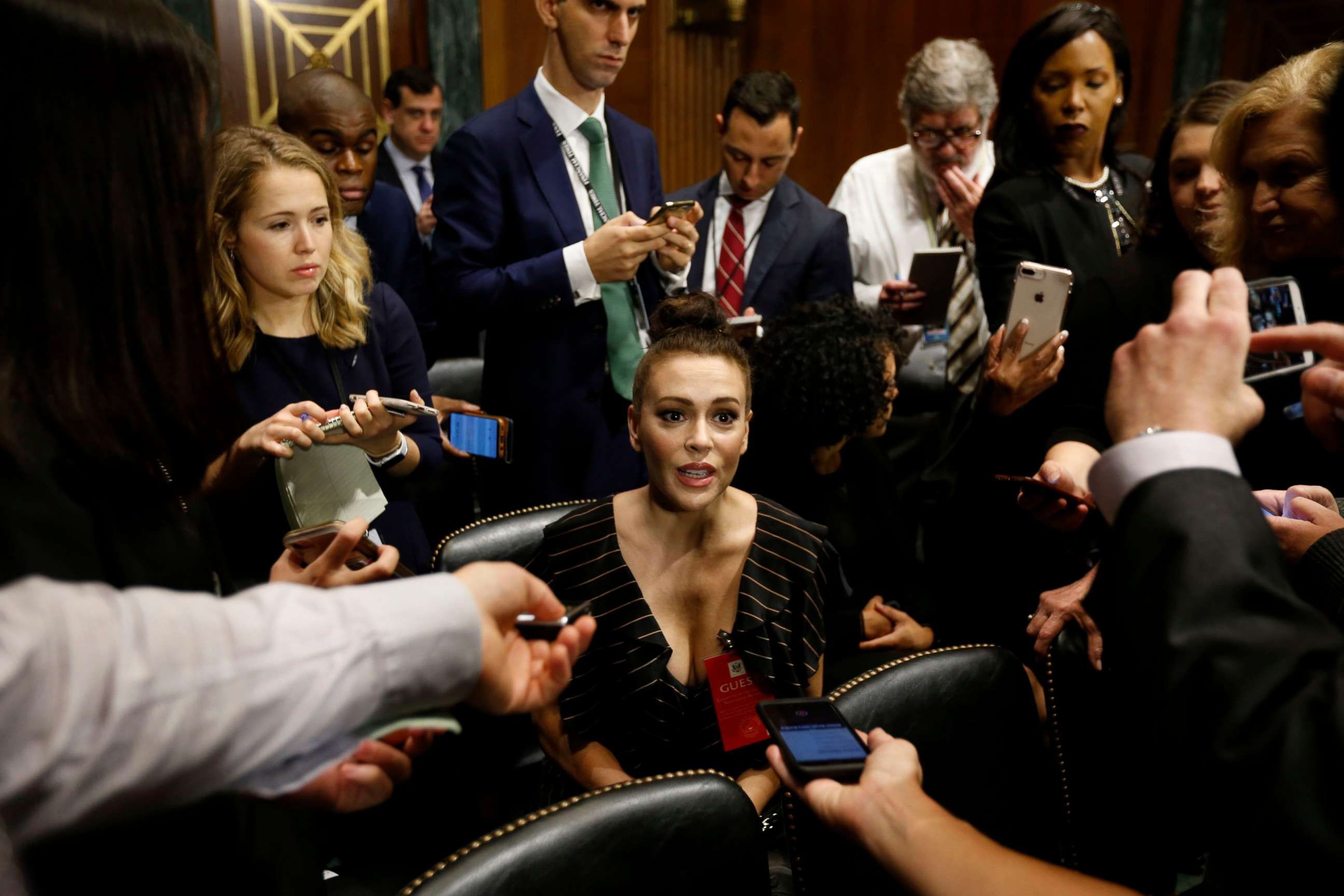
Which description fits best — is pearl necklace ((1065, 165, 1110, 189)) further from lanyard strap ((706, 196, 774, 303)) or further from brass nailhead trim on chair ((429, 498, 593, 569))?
brass nailhead trim on chair ((429, 498, 593, 569))

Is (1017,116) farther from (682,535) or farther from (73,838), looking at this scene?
(73,838)

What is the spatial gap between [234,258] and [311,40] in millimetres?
2941

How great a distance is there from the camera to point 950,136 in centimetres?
344

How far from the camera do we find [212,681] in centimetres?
71

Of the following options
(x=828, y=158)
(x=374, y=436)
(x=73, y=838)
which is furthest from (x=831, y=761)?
(x=828, y=158)

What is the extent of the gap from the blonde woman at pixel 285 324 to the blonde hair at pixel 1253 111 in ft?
5.45

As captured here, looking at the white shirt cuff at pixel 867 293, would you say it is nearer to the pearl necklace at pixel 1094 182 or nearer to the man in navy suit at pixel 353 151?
the pearl necklace at pixel 1094 182

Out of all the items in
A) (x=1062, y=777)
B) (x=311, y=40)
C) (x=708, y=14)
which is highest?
(x=708, y=14)

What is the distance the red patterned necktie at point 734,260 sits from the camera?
11.1 ft

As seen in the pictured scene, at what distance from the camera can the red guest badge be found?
1695 mm

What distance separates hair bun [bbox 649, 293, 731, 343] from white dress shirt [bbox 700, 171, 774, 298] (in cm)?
121

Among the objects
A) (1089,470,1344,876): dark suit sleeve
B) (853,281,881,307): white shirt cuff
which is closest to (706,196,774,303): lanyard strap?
(853,281,881,307): white shirt cuff

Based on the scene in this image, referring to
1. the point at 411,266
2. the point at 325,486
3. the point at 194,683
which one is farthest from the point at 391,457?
the point at 411,266

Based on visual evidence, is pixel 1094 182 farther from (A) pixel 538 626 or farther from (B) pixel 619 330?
(A) pixel 538 626
